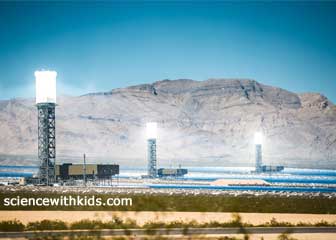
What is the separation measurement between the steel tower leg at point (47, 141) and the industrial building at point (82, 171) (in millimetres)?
3538

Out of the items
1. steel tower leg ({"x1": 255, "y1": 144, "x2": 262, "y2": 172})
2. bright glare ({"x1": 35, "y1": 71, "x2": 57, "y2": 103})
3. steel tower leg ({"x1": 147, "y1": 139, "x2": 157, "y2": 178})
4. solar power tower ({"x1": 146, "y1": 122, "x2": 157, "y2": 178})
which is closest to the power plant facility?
bright glare ({"x1": 35, "y1": 71, "x2": 57, "y2": 103})

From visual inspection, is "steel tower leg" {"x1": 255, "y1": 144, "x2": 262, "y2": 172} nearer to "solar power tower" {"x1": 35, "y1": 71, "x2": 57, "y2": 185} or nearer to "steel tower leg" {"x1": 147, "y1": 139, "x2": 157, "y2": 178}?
"steel tower leg" {"x1": 147, "y1": 139, "x2": 157, "y2": 178}

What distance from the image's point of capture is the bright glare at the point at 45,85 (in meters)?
76.6

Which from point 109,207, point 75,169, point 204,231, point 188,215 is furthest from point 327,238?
point 75,169

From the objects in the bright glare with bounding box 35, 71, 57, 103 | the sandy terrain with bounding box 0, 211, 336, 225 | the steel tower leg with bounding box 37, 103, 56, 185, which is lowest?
the sandy terrain with bounding box 0, 211, 336, 225

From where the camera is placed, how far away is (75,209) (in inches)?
1714

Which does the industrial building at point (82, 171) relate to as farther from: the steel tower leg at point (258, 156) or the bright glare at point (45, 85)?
the steel tower leg at point (258, 156)

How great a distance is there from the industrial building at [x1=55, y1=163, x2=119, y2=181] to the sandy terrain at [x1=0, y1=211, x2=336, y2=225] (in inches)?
1719

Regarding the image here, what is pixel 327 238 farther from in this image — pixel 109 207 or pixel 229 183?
pixel 229 183

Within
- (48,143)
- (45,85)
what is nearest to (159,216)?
(45,85)

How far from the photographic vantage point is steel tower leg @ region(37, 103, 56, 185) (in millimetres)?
79375

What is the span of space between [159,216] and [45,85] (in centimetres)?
4319

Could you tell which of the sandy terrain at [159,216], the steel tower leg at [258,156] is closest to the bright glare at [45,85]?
the sandy terrain at [159,216]

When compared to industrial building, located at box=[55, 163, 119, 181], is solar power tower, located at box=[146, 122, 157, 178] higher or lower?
Result: higher
